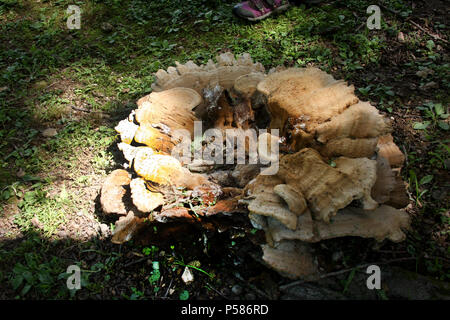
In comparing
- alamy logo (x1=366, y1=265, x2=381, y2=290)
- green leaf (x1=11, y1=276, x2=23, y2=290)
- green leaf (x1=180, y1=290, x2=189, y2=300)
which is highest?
alamy logo (x1=366, y1=265, x2=381, y2=290)

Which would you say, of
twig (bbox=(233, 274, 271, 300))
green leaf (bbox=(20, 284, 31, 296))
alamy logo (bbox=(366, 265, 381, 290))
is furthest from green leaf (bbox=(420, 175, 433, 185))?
green leaf (bbox=(20, 284, 31, 296))

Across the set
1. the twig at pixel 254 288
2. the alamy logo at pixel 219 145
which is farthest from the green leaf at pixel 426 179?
the twig at pixel 254 288

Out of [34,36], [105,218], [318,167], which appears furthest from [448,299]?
[34,36]

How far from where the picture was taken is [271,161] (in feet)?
8.21

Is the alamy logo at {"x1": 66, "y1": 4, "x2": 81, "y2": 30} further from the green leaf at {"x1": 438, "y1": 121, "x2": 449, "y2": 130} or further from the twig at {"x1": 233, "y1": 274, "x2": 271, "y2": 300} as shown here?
the green leaf at {"x1": 438, "y1": 121, "x2": 449, "y2": 130}

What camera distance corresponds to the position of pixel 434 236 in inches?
105

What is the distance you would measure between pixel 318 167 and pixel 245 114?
1.15 meters

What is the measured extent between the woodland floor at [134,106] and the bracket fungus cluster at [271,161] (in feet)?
1.24

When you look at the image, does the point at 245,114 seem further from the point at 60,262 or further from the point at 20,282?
the point at 20,282

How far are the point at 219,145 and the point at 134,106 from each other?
6.30 feet

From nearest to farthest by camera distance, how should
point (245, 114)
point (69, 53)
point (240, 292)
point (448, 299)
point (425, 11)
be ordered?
point (448, 299) < point (240, 292) < point (245, 114) < point (425, 11) < point (69, 53)

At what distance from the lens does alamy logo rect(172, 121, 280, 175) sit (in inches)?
111

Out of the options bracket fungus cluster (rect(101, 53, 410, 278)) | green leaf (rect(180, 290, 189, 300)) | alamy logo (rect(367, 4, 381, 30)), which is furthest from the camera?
alamy logo (rect(367, 4, 381, 30))

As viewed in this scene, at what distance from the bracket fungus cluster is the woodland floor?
0.38 meters
